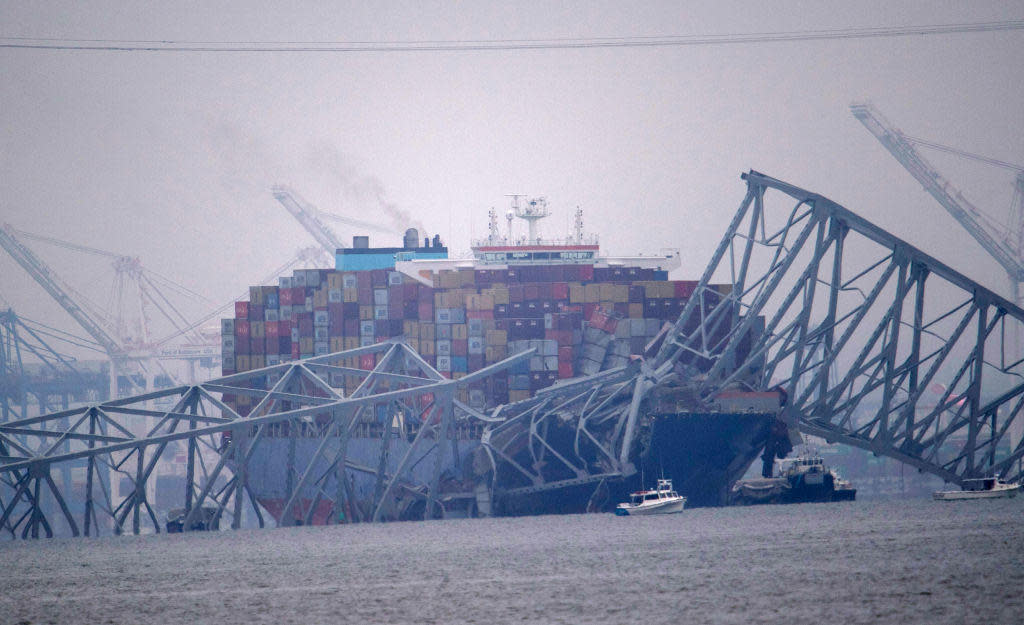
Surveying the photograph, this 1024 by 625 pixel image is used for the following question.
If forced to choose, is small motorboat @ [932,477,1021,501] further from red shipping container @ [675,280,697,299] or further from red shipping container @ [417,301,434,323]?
red shipping container @ [417,301,434,323]

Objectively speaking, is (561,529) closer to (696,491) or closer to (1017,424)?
(696,491)

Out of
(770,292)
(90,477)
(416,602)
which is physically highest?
(770,292)

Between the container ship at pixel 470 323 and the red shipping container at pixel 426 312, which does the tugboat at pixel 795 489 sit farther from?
the red shipping container at pixel 426 312

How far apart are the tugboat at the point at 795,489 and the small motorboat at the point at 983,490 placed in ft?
17.8

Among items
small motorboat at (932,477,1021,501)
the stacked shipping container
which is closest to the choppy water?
small motorboat at (932,477,1021,501)

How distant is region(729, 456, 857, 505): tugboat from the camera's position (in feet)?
188

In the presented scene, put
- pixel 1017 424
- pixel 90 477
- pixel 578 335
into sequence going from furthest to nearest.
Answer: pixel 1017 424, pixel 578 335, pixel 90 477

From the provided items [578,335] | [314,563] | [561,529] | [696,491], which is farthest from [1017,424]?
[314,563]

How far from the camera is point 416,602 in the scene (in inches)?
1027

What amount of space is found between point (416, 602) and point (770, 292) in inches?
1054

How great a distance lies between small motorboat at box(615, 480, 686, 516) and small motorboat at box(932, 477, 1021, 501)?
44.5ft

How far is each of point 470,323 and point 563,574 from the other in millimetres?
40793

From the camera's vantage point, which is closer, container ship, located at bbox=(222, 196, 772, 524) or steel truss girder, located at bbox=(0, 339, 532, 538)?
steel truss girder, located at bbox=(0, 339, 532, 538)

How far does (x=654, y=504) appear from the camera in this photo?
46.6m
